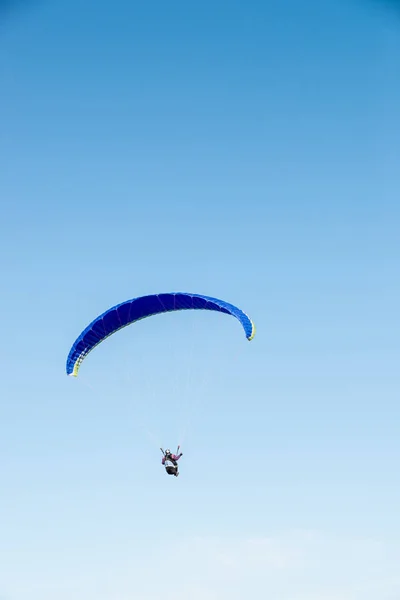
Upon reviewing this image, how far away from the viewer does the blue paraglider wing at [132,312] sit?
32.9 metres

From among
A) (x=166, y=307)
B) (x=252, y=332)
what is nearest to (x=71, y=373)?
(x=166, y=307)

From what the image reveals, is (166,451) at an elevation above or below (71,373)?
below

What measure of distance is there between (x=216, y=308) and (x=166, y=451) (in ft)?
22.2

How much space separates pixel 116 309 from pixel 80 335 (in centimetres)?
194

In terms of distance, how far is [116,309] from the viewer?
33.4 meters

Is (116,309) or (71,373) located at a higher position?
(116,309)

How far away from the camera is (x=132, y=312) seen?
34250 mm

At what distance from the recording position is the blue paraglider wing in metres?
32.9

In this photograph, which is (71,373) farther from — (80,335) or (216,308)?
(216,308)

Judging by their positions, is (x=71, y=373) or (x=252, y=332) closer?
(x=252, y=332)

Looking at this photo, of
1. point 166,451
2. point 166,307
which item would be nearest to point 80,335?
point 166,307

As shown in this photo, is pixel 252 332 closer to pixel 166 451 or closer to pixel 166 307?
pixel 166 307

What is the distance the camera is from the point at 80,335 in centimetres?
3362

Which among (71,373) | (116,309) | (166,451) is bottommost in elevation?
(166,451)
